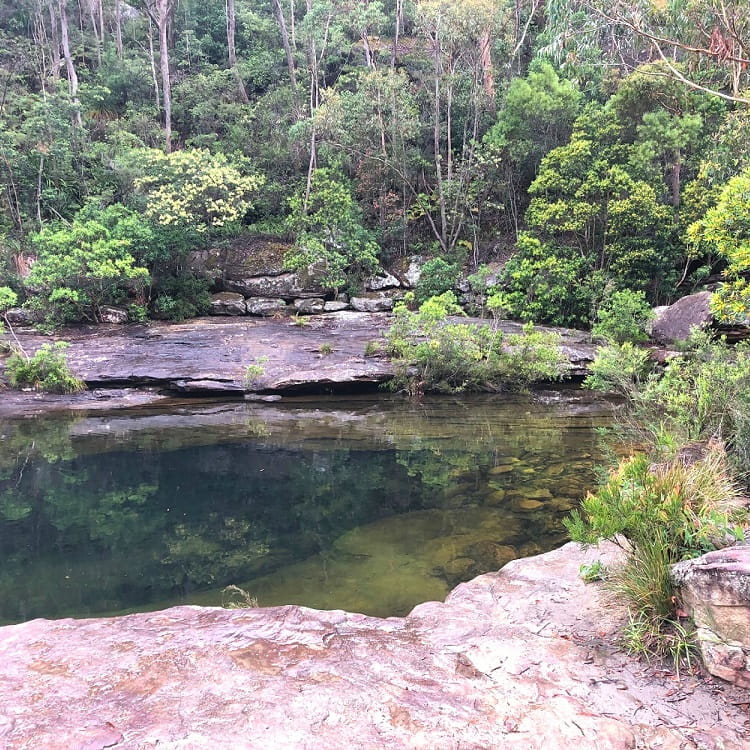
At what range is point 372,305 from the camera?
20.9 metres

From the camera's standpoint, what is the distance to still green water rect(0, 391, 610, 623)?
5531 mm

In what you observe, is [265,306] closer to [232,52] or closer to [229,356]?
[229,356]

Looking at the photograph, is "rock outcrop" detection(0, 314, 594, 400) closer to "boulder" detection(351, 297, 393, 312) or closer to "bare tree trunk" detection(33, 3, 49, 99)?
"boulder" detection(351, 297, 393, 312)

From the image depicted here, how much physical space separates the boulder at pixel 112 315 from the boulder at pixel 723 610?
2000 centimetres

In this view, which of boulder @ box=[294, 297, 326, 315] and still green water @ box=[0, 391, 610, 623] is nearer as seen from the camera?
still green water @ box=[0, 391, 610, 623]

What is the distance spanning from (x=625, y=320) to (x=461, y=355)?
5.55 m

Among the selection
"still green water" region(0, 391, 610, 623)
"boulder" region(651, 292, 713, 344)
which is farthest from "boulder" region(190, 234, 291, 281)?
"boulder" region(651, 292, 713, 344)

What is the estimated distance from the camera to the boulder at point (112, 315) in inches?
762

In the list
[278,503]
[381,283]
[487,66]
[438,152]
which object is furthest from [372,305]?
[278,503]

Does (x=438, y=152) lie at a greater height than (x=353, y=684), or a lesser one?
greater

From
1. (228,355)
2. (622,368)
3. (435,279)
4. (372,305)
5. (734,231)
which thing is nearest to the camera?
(734,231)

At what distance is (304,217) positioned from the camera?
2141cm

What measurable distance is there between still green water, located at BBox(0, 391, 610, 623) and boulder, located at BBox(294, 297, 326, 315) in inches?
329

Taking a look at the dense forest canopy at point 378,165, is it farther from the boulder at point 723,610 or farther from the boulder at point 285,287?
the boulder at point 723,610
